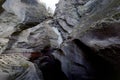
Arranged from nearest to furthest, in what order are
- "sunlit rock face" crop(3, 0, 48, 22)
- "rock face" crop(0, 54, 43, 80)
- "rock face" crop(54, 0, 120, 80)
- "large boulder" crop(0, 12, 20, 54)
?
"rock face" crop(54, 0, 120, 80)
"rock face" crop(0, 54, 43, 80)
"large boulder" crop(0, 12, 20, 54)
"sunlit rock face" crop(3, 0, 48, 22)

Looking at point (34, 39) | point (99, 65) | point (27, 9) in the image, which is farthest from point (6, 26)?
point (99, 65)

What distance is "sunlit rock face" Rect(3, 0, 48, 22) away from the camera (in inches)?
141

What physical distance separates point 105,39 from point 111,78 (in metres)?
0.32

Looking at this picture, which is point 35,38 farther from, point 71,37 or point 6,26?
point 71,37

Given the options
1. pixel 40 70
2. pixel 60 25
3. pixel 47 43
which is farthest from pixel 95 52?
pixel 60 25

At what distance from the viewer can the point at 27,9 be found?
3.73 meters

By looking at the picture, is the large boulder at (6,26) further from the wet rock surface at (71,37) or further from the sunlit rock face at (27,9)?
the sunlit rock face at (27,9)

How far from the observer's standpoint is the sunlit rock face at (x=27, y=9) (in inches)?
141

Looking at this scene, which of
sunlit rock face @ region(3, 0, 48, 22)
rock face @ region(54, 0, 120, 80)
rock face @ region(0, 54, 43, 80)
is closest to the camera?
rock face @ region(54, 0, 120, 80)

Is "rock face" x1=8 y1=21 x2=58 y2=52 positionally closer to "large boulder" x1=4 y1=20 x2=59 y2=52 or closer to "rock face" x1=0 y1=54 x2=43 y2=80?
"large boulder" x1=4 y1=20 x2=59 y2=52

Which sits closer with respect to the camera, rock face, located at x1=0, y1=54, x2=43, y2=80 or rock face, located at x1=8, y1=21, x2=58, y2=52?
rock face, located at x1=0, y1=54, x2=43, y2=80

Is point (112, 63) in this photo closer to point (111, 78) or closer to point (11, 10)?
point (111, 78)

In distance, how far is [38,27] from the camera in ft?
11.3

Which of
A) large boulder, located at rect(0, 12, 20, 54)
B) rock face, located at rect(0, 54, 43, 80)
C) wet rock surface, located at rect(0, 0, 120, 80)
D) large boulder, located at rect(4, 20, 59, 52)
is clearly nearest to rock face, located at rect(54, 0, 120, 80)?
wet rock surface, located at rect(0, 0, 120, 80)
